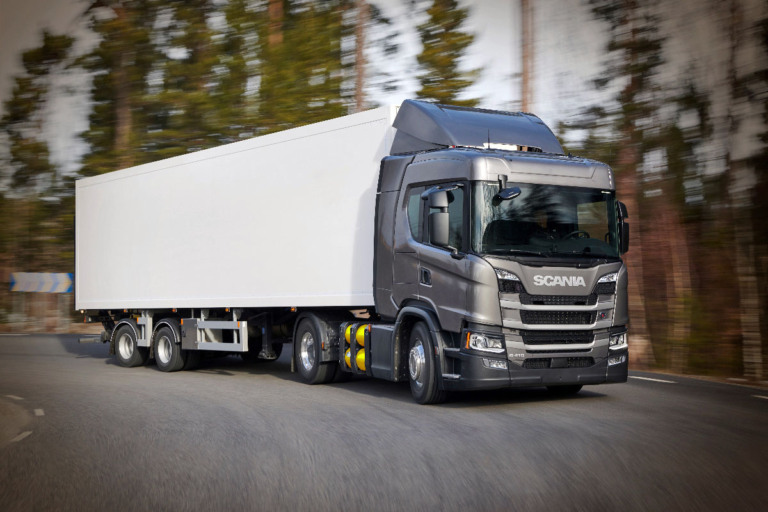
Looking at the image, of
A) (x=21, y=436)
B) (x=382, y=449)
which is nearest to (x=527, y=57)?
(x=382, y=449)

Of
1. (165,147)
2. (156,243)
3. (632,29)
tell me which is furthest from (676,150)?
(165,147)

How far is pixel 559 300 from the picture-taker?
1080cm

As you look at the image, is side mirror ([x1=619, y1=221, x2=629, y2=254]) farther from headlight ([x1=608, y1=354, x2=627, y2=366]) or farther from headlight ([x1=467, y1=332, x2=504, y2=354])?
headlight ([x1=467, y1=332, x2=504, y2=354])

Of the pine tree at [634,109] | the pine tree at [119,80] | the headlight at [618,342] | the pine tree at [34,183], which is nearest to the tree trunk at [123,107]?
the pine tree at [119,80]

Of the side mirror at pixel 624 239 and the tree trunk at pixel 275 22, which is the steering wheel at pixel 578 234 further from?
the tree trunk at pixel 275 22

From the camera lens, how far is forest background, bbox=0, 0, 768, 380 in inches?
623

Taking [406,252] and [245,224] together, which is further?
[245,224]

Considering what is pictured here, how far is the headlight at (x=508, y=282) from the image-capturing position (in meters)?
10.6

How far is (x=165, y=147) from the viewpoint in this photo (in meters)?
35.3

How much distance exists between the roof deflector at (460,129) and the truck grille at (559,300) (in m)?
2.15

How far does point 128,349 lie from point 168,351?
1525mm

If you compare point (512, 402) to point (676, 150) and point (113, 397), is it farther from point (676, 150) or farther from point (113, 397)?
point (676, 150)

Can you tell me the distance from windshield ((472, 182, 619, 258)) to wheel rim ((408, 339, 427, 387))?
61.9 inches

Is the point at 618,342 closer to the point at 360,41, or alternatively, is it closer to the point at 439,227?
→ the point at 439,227
